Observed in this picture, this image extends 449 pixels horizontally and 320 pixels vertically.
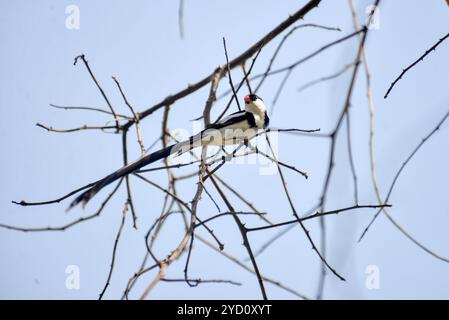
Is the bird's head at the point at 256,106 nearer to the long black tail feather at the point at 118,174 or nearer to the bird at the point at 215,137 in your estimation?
the bird at the point at 215,137

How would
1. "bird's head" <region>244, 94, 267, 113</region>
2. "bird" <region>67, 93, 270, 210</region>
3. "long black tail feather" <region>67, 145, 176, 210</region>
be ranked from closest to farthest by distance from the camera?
"long black tail feather" <region>67, 145, 176, 210</region> < "bird" <region>67, 93, 270, 210</region> < "bird's head" <region>244, 94, 267, 113</region>

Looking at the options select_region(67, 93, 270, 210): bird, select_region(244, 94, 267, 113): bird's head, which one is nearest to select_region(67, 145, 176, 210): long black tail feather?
select_region(67, 93, 270, 210): bird

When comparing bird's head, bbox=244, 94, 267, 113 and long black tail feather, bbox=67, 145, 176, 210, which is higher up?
bird's head, bbox=244, 94, 267, 113

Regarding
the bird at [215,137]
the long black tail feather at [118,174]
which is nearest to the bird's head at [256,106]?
the bird at [215,137]

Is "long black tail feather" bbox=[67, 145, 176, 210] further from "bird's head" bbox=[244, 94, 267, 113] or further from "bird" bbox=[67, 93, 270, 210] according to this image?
"bird's head" bbox=[244, 94, 267, 113]

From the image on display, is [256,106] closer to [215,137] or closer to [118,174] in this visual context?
[215,137]

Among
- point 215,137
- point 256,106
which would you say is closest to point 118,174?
point 215,137
